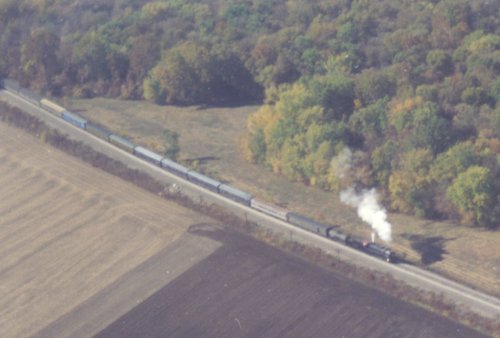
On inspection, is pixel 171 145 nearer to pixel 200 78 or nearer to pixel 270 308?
pixel 200 78

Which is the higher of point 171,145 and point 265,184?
point 171,145

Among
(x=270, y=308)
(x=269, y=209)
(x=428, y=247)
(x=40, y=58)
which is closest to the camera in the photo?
(x=270, y=308)

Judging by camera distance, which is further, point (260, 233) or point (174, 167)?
point (174, 167)

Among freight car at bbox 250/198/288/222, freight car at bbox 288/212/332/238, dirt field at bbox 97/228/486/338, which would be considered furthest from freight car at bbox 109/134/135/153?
dirt field at bbox 97/228/486/338

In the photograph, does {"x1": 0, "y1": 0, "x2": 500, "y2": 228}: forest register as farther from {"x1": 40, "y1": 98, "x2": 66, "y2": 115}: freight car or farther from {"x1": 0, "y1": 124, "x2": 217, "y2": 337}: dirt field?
{"x1": 0, "y1": 124, "x2": 217, "y2": 337}: dirt field

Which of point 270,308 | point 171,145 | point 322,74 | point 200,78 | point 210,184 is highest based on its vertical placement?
point 322,74

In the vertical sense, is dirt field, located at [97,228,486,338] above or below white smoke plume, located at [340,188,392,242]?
below

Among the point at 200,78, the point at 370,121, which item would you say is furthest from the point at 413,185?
the point at 200,78

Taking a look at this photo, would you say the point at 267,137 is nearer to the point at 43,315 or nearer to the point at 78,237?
the point at 78,237
